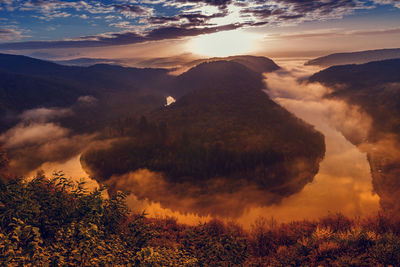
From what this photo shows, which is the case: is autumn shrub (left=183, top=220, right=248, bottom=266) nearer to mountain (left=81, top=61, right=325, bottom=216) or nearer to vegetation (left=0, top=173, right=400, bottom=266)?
vegetation (left=0, top=173, right=400, bottom=266)

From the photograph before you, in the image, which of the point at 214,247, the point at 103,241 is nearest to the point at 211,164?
the point at 214,247

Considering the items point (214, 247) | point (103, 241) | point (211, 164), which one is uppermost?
point (103, 241)

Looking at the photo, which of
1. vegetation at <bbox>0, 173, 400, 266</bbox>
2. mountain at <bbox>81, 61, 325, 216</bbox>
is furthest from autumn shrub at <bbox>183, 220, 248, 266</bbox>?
mountain at <bbox>81, 61, 325, 216</bbox>

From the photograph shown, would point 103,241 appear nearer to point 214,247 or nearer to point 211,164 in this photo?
point 214,247

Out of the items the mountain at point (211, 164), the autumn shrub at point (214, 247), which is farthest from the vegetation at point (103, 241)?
the mountain at point (211, 164)

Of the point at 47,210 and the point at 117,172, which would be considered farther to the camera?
the point at 117,172

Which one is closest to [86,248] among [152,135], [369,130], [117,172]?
[117,172]

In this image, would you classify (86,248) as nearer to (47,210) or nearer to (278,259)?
(47,210)

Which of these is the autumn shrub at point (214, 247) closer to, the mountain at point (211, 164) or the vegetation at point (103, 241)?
the vegetation at point (103, 241)
